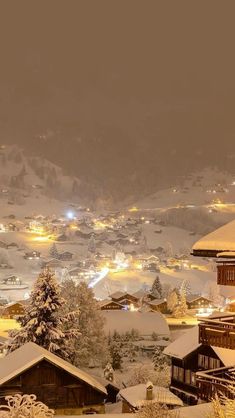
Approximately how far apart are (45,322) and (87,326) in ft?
50.9

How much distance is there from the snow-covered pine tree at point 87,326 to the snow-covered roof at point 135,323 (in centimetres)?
1050

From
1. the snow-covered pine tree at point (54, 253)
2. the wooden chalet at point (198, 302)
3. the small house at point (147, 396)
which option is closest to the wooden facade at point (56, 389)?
the small house at point (147, 396)

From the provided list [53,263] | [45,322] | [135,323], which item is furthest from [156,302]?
[45,322]

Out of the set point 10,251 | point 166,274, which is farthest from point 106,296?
point 10,251

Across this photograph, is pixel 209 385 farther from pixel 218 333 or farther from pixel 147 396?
pixel 147 396

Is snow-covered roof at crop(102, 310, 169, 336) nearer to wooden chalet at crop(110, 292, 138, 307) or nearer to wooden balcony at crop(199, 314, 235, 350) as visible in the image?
wooden chalet at crop(110, 292, 138, 307)

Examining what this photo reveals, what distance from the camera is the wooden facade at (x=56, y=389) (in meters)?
21.3

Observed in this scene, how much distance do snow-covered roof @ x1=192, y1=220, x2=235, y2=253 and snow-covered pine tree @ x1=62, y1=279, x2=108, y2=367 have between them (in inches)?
1102

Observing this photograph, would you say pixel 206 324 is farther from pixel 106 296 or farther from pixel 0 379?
pixel 106 296

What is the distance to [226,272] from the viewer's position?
1533 centimetres

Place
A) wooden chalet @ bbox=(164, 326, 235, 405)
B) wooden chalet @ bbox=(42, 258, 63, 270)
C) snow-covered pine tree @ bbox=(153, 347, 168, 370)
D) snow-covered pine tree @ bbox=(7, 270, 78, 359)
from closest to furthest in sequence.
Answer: snow-covered pine tree @ bbox=(7, 270, 78, 359)
wooden chalet @ bbox=(164, 326, 235, 405)
snow-covered pine tree @ bbox=(153, 347, 168, 370)
wooden chalet @ bbox=(42, 258, 63, 270)

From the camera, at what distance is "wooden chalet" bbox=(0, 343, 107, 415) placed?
69.4 feet

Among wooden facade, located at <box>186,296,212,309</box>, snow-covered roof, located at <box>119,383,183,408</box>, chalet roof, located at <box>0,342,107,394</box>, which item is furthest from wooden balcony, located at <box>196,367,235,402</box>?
wooden facade, located at <box>186,296,212,309</box>

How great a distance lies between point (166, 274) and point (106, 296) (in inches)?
977
